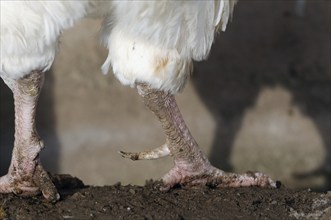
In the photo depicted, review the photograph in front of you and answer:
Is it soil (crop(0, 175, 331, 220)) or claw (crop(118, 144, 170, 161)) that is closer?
soil (crop(0, 175, 331, 220))

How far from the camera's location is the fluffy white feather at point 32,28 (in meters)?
2.77

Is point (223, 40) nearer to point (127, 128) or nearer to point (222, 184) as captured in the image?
point (127, 128)

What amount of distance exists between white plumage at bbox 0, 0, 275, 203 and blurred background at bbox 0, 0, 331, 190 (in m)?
1.63

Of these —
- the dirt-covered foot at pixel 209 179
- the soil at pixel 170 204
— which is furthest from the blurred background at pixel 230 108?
the soil at pixel 170 204

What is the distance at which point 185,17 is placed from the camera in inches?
116

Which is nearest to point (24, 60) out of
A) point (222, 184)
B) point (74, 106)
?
point (222, 184)

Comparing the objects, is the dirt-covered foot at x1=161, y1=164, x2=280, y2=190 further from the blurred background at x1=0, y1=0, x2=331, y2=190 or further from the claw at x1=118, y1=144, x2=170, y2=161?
the blurred background at x1=0, y1=0, x2=331, y2=190

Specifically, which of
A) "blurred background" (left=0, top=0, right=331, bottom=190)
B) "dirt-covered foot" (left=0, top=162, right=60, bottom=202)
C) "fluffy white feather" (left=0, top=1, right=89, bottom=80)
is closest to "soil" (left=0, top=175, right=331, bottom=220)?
"dirt-covered foot" (left=0, top=162, right=60, bottom=202)

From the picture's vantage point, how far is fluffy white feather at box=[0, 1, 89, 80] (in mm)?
2770

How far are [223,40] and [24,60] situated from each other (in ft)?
7.22

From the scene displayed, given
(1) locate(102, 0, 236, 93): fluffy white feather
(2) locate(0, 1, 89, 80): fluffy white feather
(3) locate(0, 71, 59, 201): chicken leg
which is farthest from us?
(3) locate(0, 71, 59, 201): chicken leg

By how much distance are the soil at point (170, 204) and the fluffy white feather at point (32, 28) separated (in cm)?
50

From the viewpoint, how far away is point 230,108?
507 cm

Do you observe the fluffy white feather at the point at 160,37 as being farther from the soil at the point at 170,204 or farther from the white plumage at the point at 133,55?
A: the soil at the point at 170,204
